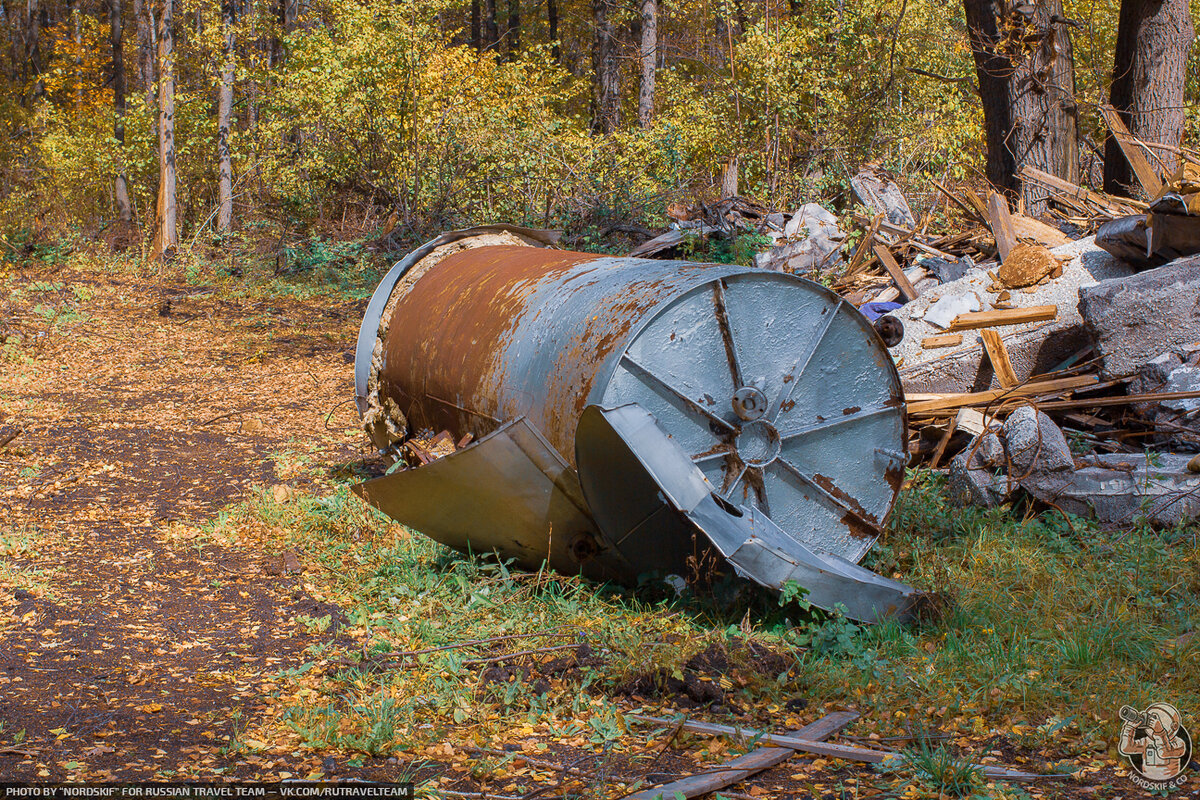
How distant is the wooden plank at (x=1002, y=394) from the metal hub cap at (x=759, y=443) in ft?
7.29

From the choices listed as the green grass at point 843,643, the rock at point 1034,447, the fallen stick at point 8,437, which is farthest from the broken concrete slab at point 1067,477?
the fallen stick at point 8,437

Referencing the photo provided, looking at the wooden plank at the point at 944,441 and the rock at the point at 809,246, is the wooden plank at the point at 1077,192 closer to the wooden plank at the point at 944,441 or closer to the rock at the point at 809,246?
the rock at the point at 809,246

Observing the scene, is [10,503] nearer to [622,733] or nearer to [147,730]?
[147,730]

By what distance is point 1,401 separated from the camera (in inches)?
332

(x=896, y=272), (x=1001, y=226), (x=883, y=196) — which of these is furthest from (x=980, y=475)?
(x=883, y=196)

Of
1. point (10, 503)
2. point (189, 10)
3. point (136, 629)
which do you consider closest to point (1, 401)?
point (10, 503)

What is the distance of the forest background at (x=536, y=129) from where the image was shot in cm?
928

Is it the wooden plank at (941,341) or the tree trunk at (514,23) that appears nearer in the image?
the wooden plank at (941,341)

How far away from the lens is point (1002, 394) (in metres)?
5.93

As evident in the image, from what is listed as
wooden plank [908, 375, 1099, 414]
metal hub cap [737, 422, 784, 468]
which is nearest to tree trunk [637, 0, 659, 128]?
wooden plank [908, 375, 1099, 414]

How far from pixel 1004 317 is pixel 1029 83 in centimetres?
387

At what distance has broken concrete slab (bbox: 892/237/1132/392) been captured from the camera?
20.9 feet

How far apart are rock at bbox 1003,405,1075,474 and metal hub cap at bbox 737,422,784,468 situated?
1746mm

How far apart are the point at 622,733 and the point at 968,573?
2071 mm
